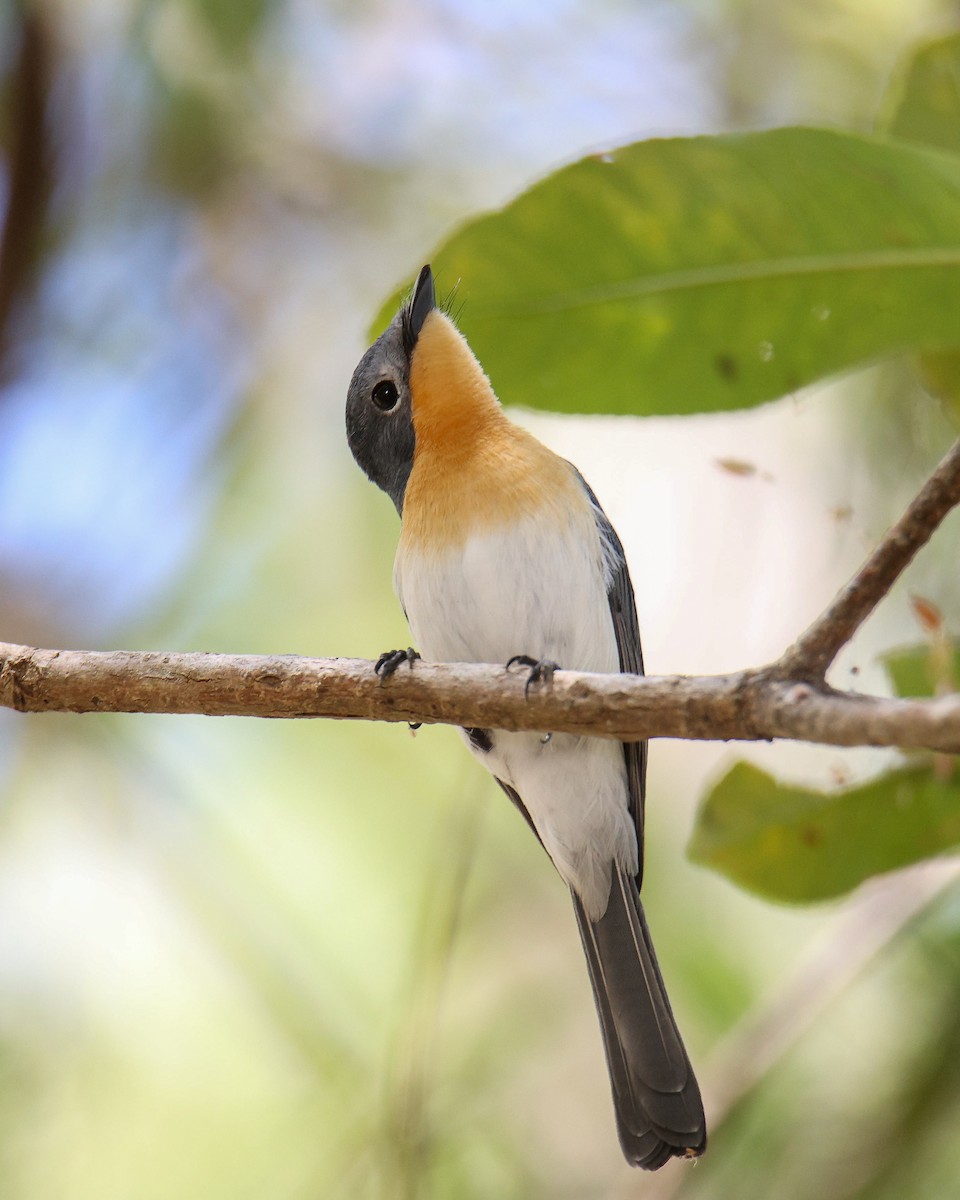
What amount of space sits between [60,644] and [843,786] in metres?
2.65

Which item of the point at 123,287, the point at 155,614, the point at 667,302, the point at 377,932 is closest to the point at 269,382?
the point at 123,287

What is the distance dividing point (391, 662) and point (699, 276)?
1226 millimetres

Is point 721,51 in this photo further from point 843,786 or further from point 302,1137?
point 302,1137

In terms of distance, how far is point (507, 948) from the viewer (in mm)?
4340

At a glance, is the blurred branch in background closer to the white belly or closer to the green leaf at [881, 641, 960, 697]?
the white belly

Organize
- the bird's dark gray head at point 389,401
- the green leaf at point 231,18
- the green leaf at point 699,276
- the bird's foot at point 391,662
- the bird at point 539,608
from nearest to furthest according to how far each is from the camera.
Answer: the bird's foot at point 391,662 < the green leaf at point 699,276 < the bird at point 539,608 < the bird's dark gray head at point 389,401 < the green leaf at point 231,18

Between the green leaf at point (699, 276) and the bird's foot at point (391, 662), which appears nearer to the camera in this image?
the bird's foot at point (391, 662)

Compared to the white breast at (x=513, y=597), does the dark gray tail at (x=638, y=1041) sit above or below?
below

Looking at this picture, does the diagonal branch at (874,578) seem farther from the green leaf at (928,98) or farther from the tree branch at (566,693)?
the green leaf at (928,98)

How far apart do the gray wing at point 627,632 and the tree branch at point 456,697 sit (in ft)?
3.25

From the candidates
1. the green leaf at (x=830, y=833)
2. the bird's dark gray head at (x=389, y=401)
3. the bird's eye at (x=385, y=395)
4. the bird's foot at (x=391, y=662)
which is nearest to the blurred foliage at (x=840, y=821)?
the green leaf at (x=830, y=833)

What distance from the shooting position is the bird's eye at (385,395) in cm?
324

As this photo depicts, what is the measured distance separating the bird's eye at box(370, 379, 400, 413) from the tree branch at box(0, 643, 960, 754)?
1.22 metres

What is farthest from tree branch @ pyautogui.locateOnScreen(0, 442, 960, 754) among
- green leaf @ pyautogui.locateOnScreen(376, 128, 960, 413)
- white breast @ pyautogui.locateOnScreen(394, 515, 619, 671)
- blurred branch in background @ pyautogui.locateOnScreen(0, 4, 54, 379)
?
blurred branch in background @ pyautogui.locateOnScreen(0, 4, 54, 379)
